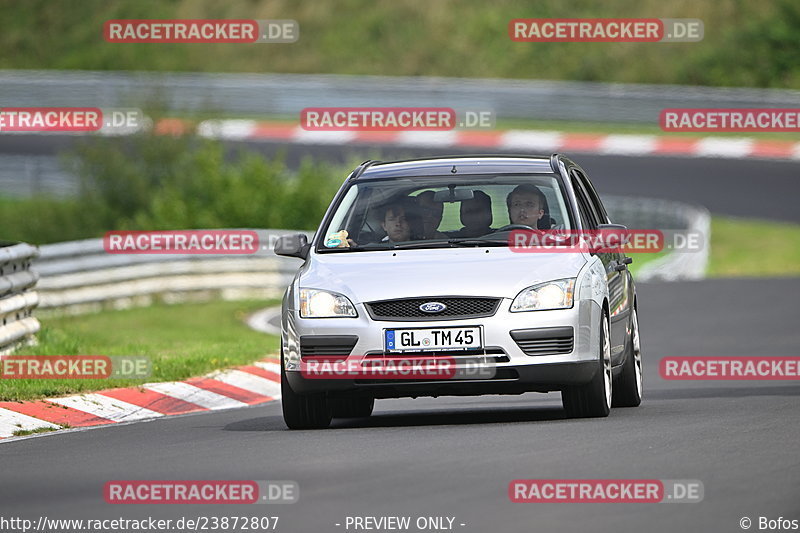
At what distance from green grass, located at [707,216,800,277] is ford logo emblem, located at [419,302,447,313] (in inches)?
727

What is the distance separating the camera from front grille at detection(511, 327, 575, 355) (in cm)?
1029

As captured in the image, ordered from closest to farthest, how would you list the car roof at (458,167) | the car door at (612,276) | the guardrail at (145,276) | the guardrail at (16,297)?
the car door at (612,276), the car roof at (458,167), the guardrail at (16,297), the guardrail at (145,276)

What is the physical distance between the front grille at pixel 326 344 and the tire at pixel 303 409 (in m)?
0.29

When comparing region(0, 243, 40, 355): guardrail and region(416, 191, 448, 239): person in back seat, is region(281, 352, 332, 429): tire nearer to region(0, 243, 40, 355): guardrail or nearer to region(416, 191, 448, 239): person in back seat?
region(416, 191, 448, 239): person in back seat

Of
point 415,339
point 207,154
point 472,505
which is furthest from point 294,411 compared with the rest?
point 207,154

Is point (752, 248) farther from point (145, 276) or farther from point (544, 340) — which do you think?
point (544, 340)

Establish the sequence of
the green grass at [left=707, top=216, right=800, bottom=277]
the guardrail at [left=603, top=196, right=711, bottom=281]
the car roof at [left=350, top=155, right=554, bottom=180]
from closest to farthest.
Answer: the car roof at [left=350, top=155, right=554, bottom=180], the guardrail at [left=603, top=196, right=711, bottom=281], the green grass at [left=707, top=216, right=800, bottom=277]

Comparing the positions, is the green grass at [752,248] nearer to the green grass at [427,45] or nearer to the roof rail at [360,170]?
the green grass at [427,45]

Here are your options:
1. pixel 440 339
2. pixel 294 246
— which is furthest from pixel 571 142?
pixel 440 339

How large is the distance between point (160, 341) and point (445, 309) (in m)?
8.43

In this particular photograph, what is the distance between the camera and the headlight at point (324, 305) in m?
10.5

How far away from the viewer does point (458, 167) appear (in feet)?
38.0

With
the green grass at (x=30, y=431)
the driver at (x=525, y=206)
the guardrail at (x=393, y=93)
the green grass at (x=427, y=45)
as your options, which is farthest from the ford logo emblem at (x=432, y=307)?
the green grass at (x=427, y=45)

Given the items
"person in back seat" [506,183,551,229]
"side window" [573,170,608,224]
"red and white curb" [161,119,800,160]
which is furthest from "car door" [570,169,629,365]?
"red and white curb" [161,119,800,160]
